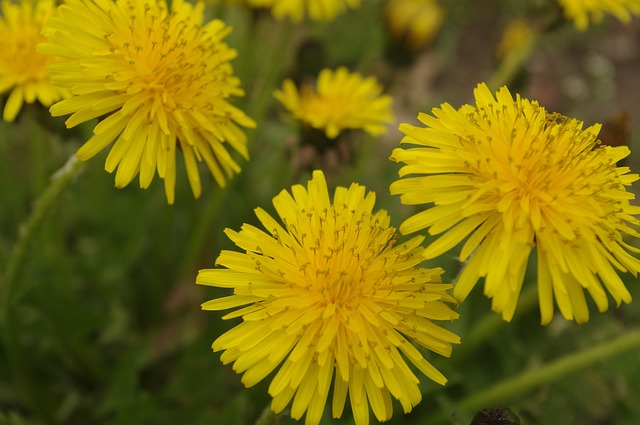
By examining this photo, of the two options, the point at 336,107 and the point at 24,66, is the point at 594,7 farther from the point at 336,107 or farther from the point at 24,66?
the point at 24,66

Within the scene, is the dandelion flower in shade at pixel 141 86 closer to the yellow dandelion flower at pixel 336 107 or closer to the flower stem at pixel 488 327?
the yellow dandelion flower at pixel 336 107

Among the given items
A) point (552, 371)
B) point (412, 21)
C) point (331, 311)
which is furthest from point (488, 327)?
point (412, 21)

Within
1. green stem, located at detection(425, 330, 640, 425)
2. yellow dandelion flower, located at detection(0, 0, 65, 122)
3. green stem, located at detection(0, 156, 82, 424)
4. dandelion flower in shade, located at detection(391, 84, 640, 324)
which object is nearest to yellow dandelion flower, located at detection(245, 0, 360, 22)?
yellow dandelion flower, located at detection(0, 0, 65, 122)

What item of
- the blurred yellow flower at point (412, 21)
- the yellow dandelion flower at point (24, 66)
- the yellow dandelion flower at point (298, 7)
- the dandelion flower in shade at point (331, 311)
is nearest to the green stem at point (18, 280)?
the yellow dandelion flower at point (24, 66)

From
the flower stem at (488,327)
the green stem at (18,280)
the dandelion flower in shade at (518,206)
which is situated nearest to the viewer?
the dandelion flower in shade at (518,206)

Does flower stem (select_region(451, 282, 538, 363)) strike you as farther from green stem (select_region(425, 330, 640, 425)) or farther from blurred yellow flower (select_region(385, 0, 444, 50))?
blurred yellow flower (select_region(385, 0, 444, 50))

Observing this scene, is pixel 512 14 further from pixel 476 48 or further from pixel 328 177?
pixel 328 177
